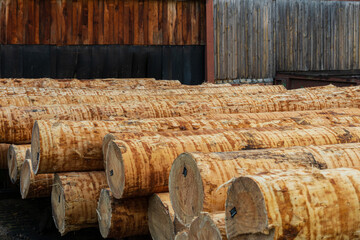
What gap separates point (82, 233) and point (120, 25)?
7.32 metres

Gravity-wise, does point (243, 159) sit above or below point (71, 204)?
above

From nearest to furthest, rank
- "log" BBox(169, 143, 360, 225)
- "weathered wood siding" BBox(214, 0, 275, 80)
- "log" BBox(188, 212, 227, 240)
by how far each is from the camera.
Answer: "log" BBox(188, 212, 227, 240) < "log" BBox(169, 143, 360, 225) < "weathered wood siding" BBox(214, 0, 275, 80)

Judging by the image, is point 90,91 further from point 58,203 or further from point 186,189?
point 186,189

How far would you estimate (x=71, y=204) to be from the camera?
13.4ft

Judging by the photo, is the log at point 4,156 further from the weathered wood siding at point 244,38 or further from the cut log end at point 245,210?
the weathered wood siding at point 244,38

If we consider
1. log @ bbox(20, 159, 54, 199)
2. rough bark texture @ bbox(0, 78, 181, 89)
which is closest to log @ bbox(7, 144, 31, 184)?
log @ bbox(20, 159, 54, 199)

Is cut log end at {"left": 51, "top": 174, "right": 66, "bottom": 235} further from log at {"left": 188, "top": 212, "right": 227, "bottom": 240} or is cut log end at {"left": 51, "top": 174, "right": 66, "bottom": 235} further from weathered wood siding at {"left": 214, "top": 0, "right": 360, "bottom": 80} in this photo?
weathered wood siding at {"left": 214, "top": 0, "right": 360, "bottom": 80}

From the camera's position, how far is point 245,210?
224 cm

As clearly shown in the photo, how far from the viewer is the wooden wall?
10938 mm

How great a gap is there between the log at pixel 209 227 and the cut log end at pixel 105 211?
1305 mm

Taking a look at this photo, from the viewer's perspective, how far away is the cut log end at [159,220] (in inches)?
131

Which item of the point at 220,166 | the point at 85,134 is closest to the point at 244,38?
the point at 85,134

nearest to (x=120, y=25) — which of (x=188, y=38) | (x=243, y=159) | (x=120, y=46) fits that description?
(x=120, y=46)

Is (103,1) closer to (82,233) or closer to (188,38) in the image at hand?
(188,38)
